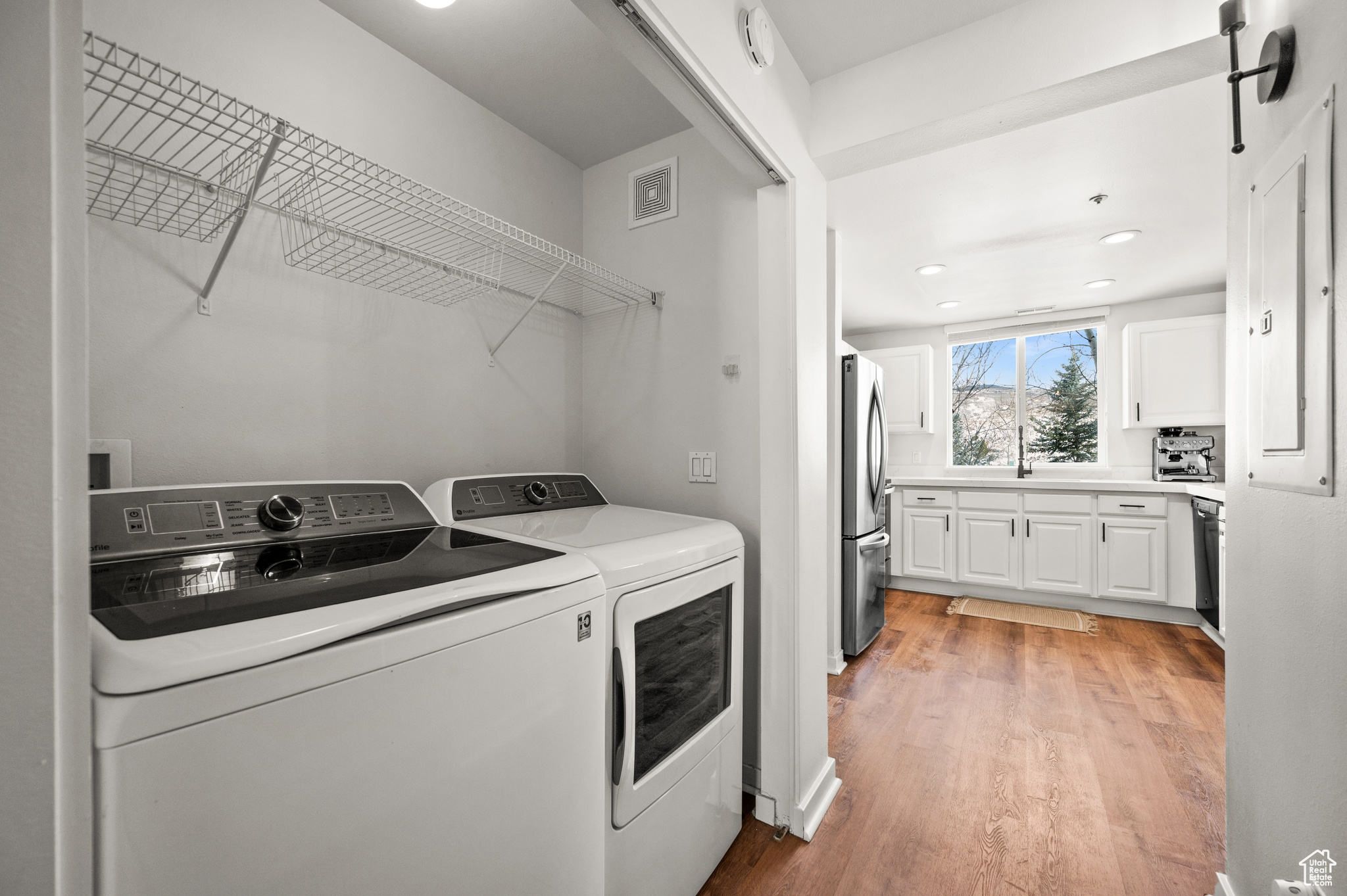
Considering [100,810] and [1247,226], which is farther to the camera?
[1247,226]

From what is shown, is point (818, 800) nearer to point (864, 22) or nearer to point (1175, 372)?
point (864, 22)

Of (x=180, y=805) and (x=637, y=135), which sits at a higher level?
(x=637, y=135)

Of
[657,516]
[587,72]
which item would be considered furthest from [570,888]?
[587,72]

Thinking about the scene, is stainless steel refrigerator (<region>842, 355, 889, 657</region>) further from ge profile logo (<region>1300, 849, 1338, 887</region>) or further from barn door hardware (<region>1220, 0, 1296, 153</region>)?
ge profile logo (<region>1300, 849, 1338, 887</region>)

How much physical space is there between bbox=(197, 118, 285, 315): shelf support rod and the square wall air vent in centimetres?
120

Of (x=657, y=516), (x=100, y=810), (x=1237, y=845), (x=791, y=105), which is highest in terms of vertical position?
(x=791, y=105)

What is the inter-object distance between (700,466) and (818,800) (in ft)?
3.74

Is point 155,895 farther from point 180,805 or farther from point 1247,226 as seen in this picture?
point 1247,226

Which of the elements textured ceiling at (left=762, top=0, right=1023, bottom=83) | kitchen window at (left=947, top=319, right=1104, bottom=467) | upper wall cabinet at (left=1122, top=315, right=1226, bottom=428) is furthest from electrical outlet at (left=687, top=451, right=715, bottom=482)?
upper wall cabinet at (left=1122, top=315, right=1226, bottom=428)

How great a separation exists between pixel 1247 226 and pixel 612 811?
1.85 meters

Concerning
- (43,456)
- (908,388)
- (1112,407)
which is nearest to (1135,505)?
(1112,407)

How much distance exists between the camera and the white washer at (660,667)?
1173 mm

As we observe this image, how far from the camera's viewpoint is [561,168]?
2240mm

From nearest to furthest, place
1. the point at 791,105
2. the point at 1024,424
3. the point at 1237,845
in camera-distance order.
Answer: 1. the point at 1237,845
2. the point at 791,105
3. the point at 1024,424
